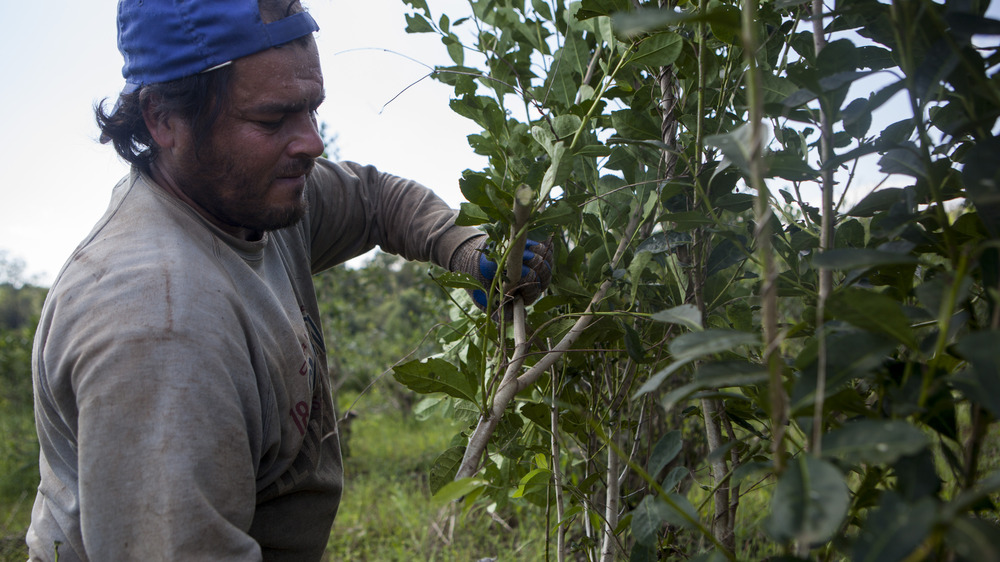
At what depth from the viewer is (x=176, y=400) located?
112 centimetres

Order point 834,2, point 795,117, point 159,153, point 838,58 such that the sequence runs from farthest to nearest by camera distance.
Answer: point 159,153 < point 834,2 < point 795,117 < point 838,58

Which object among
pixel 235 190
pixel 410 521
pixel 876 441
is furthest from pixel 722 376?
pixel 410 521

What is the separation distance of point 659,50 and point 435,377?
65 centimetres

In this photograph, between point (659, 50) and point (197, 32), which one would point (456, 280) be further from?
point (197, 32)

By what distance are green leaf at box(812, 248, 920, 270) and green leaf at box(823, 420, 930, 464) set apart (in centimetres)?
13

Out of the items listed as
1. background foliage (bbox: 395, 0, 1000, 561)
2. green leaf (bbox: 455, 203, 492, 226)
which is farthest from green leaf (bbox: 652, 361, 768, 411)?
green leaf (bbox: 455, 203, 492, 226)

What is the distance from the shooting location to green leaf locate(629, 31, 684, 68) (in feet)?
3.63

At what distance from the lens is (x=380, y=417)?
294 inches

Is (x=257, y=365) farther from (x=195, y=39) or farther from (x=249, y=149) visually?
(x=195, y=39)

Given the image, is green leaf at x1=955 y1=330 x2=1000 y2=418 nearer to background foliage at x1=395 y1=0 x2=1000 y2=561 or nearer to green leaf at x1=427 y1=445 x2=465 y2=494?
background foliage at x1=395 y1=0 x2=1000 y2=561

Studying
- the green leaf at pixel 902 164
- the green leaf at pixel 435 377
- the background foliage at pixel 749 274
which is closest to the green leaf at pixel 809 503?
the background foliage at pixel 749 274

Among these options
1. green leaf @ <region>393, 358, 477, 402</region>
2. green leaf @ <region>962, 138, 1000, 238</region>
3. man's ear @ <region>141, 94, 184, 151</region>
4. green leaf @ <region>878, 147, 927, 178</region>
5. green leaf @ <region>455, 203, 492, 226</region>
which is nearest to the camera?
green leaf @ <region>962, 138, 1000, 238</region>

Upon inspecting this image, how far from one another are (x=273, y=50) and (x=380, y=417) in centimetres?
625

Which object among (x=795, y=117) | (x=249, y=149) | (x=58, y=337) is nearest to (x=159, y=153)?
(x=249, y=149)
